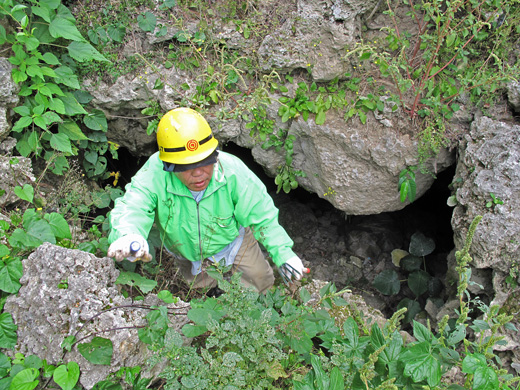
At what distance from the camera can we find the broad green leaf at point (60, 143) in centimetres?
299

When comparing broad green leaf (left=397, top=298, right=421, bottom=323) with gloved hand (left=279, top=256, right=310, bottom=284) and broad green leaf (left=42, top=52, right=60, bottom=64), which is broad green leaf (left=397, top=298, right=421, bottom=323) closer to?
gloved hand (left=279, top=256, right=310, bottom=284)

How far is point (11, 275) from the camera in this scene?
2.03m

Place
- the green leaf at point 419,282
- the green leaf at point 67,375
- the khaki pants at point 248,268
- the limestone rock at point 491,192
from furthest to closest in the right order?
1. the green leaf at point 419,282
2. the khaki pants at point 248,268
3. the limestone rock at point 491,192
4. the green leaf at point 67,375

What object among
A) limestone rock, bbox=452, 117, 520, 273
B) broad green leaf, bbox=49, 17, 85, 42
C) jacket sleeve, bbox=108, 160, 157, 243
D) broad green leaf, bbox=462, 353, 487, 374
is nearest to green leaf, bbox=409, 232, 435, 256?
limestone rock, bbox=452, 117, 520, 273

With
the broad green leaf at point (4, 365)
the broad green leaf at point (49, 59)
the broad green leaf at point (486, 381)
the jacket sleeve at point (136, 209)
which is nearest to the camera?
the broad green leaf at point (486, 381)

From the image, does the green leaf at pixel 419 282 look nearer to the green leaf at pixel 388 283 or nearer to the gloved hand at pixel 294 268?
the green leaf at pixel 388 283

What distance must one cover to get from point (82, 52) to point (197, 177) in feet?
5.69

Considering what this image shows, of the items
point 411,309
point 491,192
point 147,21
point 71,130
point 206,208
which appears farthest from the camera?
point 411,309

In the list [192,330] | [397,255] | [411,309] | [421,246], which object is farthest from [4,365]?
[397,255]

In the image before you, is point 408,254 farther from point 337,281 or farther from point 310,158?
point 310,158

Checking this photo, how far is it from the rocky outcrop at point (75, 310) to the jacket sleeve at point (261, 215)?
72cm

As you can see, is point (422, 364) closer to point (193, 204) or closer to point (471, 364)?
point (471, 364)

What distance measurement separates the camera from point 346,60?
3.27 meters

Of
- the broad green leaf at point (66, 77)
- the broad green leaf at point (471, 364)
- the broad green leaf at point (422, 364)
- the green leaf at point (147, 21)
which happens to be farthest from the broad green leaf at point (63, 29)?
the broad green leaf at point (471, 364)
